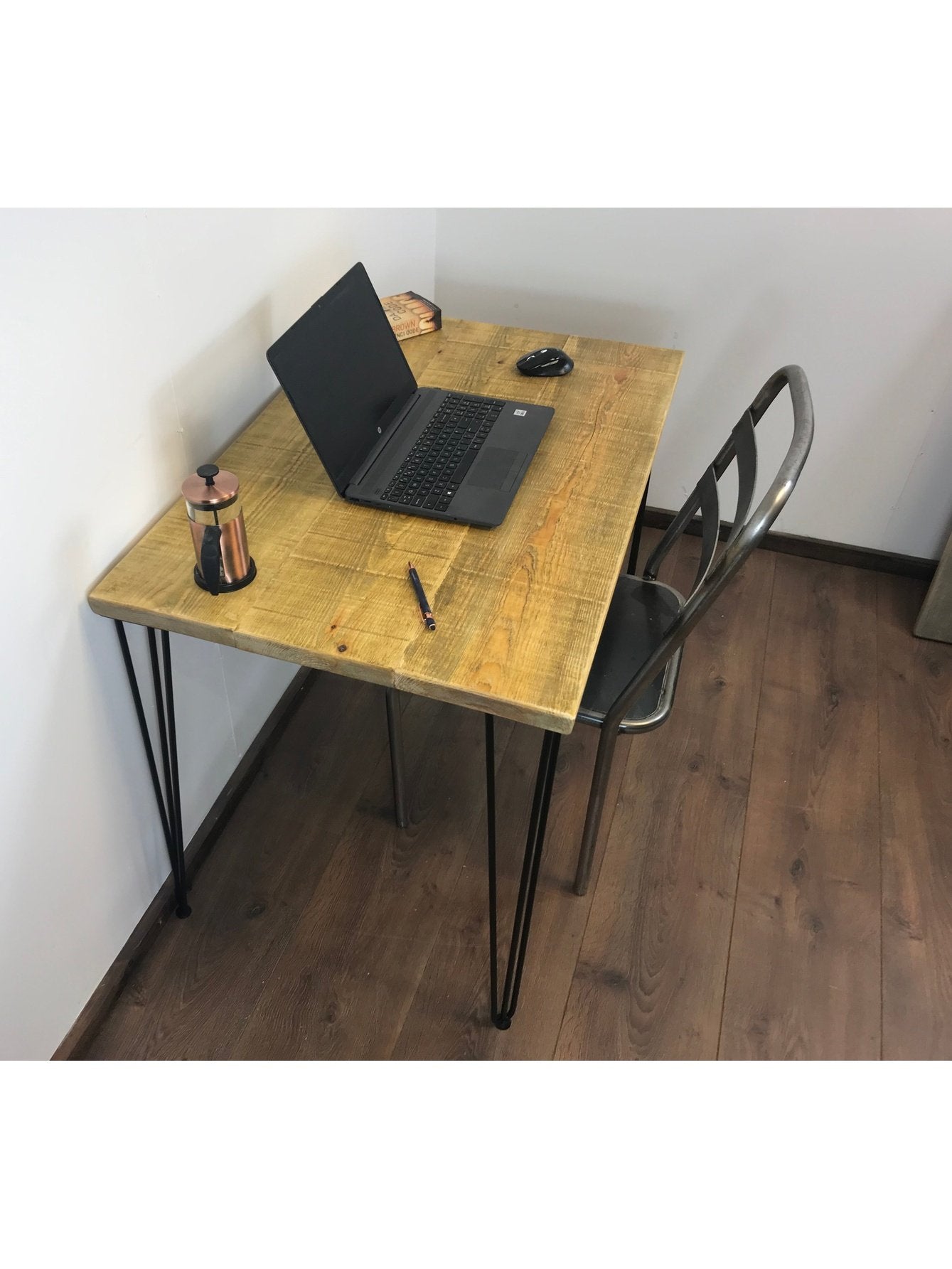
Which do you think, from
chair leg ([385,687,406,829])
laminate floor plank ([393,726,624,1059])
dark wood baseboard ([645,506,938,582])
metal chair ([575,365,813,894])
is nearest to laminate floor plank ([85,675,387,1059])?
chair leg ([385,687,406,829])

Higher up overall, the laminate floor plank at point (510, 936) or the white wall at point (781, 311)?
the white wall at point (781, 311)

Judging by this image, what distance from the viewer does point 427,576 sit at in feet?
4.03

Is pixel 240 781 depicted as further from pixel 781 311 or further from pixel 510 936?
pixel 781 311

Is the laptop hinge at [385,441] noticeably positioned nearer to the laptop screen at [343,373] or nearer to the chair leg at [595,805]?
the laptop screen at [343,373]

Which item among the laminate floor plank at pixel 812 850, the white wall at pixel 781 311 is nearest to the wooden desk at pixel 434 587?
the laminate floor plank at pixel 812 850

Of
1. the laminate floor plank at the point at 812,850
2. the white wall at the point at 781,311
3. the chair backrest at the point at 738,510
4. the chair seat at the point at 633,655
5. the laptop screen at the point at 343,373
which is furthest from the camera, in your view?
the white wall at the point at 781,311

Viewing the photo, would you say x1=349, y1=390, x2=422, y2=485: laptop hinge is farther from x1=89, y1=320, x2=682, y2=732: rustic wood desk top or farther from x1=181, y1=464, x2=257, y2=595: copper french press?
x1=181, y1=464, x2=257, y2=595: copper french press

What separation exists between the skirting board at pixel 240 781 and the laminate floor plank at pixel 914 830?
0.27 feet

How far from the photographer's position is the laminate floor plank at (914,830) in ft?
5.02

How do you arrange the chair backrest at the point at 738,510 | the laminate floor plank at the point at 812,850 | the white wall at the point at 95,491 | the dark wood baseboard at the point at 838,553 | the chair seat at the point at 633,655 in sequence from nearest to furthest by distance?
the white wall at the point at 95,491, the chair backrest at the point at 738,510, the chair seat at the point at 633,655, the laminate floor plank at the point at 812,850, the dark wood baseboard at the point at 838,553
